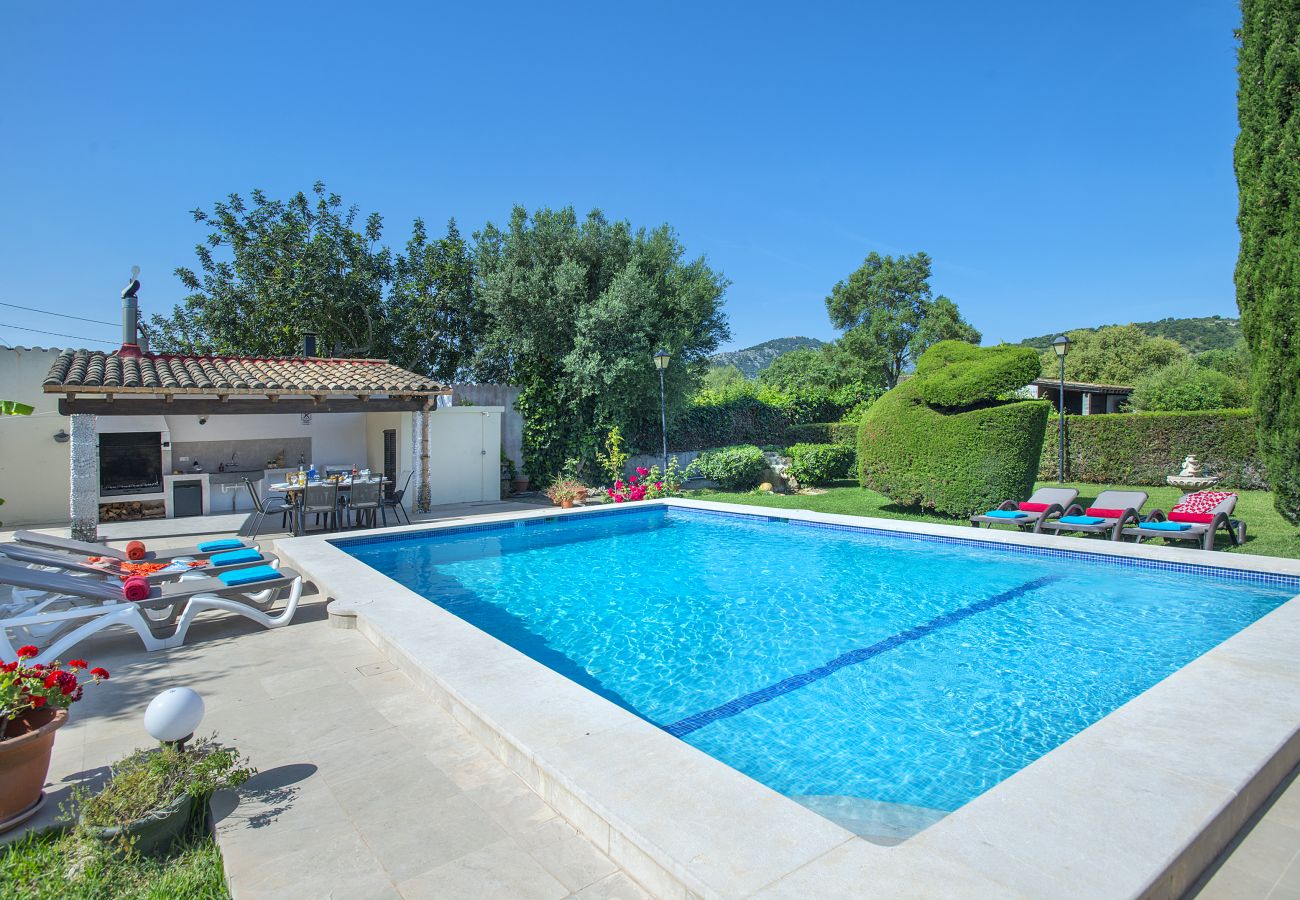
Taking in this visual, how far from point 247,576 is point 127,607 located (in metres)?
0.98

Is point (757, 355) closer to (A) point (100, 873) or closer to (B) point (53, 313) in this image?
(B) point (53, 313)

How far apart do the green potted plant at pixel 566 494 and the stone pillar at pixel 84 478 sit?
801cm

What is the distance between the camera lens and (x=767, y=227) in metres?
23.7

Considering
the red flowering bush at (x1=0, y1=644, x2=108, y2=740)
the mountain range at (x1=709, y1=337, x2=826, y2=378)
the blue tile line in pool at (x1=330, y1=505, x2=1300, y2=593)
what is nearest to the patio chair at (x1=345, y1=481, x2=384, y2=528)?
the blue tile line in pool at (x1=330, y1=505, x2=1300, y2=593)

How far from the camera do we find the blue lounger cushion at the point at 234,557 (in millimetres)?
7138

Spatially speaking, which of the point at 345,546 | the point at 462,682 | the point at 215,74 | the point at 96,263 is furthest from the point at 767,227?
the point at 96,263

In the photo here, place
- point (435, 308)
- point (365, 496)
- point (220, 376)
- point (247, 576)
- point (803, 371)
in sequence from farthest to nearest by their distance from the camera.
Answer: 1. point (803, 371)
2. point (435, 308)
3. point (220, 376)
4. point (365, 496)
5. point (247, 576)

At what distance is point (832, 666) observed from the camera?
5.64 meters

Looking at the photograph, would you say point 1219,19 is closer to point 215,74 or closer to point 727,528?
point 727,528

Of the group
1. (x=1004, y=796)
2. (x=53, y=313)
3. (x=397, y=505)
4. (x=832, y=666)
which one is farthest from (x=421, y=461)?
(x=53, y=313)

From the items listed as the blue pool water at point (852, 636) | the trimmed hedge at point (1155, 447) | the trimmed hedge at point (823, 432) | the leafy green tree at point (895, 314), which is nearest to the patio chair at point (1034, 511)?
the blue pool water at point (852, 636)

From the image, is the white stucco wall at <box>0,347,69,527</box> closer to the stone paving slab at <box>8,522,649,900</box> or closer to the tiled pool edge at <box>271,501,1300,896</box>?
the stone paving slab at <box>8,522,649,900</box>

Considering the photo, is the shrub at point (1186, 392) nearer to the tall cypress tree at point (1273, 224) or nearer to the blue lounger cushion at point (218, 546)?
the tall cypress tree at point (1273, 224)

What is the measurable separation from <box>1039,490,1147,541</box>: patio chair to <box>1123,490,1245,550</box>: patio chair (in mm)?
168
